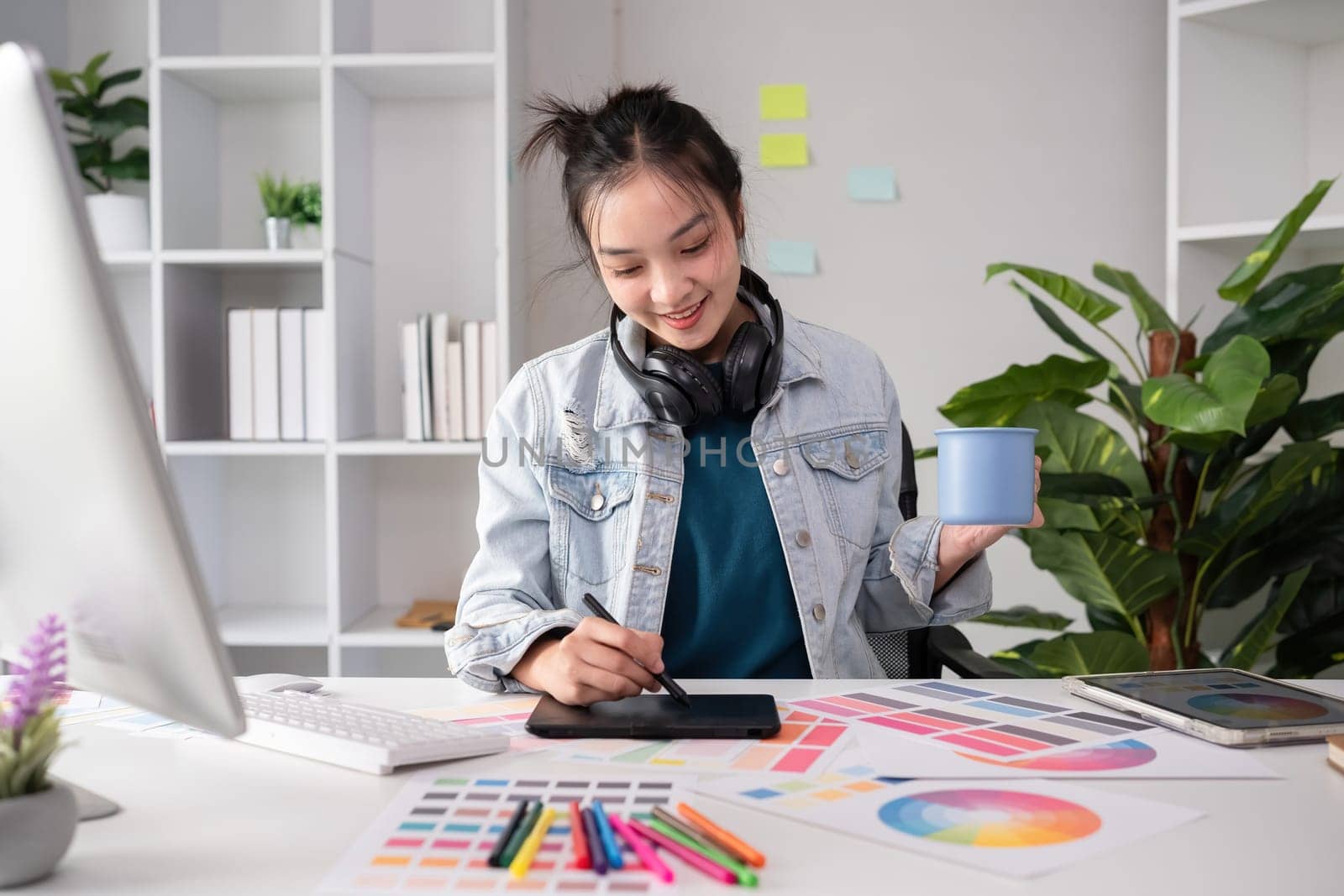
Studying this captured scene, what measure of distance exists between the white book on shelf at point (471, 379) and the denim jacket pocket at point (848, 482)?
1048 mm

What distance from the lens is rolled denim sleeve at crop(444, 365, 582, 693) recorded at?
107 cm

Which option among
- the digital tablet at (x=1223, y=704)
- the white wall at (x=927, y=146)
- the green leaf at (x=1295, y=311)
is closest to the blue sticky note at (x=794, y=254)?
the white wall at (x=927, y=146)

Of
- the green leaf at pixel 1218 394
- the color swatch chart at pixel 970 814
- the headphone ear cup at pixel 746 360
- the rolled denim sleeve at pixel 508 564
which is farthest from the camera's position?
the green leaf at pixel 1218 394

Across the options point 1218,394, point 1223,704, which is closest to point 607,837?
point 1223,704

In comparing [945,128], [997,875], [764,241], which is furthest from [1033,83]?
[997,875]

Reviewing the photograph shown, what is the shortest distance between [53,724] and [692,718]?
473mm

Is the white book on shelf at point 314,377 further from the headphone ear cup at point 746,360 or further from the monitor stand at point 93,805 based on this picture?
the monitor stand at point 93,805

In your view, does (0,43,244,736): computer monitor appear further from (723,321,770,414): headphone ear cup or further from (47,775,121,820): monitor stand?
(723,321,770,414): headphone ear cup

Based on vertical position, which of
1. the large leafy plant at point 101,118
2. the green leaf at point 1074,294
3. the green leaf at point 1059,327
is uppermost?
the large leafy plant at point 101,118

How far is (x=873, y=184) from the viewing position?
241 centimetres

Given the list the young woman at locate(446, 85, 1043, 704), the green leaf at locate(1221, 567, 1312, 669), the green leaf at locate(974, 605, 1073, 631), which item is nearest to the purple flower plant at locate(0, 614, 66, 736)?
the young woman at locate(446, 85, 1043, 704)

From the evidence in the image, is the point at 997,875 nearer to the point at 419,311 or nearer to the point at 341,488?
the point at 341,488

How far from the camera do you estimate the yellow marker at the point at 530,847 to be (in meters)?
0.59

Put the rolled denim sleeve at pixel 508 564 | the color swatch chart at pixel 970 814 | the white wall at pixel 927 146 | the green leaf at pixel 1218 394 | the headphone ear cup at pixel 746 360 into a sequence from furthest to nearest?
the white wall at pixel 927 146 → the green leaf at pixel 1218 394 → the headphone ear cup at pixel 746 360 → the rolled denim sleeve at pixel 508 564 → the color swatch chart at pixel 970 814
